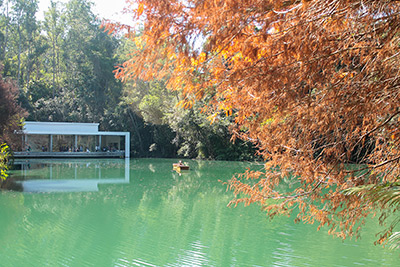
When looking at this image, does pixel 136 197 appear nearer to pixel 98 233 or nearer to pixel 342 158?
pixel 98 233

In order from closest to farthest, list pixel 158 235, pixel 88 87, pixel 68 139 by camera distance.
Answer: pixel 158 235 → pixel 68 139 → pixel 88 87

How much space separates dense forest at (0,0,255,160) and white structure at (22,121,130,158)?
2404 mm

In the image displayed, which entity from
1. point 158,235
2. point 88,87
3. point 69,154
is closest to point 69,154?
point 69,154

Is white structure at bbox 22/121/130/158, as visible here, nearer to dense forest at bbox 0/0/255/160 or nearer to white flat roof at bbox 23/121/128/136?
white flat roof at bbox 23/121/128/136

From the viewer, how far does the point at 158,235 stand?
838 centimetres

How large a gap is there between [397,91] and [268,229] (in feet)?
19.4

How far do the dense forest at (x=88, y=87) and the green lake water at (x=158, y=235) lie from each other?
63.9 ft

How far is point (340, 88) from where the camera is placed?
3918 mm

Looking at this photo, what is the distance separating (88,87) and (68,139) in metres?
7.44

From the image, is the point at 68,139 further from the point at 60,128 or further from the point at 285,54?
the point at 285,54

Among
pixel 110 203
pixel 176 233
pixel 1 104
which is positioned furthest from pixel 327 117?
pixel 1 104

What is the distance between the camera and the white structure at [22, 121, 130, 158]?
113 ft

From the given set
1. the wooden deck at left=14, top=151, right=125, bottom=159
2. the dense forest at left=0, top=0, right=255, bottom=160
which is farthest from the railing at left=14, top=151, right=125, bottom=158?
the dense forest at left=0, top=0, right=255, bottom=160

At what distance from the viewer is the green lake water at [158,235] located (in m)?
6.80
